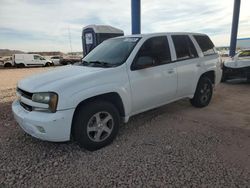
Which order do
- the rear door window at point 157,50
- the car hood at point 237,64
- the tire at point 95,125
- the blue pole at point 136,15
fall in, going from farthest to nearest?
1. the blue pole at point 136,15
2. the car hood at point 237,64
3. the rear door window at point 157,50
4. the tire at point 95,125

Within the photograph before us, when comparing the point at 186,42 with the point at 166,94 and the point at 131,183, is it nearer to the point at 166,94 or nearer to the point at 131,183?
the point at 166,94

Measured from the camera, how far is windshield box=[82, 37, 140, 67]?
3.81 m

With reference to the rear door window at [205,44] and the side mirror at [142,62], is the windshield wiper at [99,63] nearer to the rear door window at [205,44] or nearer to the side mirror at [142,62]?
the side mirror at [142,62]

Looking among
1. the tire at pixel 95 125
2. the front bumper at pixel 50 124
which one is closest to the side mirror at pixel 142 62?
the tire at pixel 95 125

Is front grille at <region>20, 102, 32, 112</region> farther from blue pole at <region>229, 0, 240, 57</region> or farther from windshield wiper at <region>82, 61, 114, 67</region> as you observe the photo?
blue pole at <region>229, 0, 240, 57</region>

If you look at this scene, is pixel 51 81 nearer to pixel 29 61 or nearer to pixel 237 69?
pixel 237 69

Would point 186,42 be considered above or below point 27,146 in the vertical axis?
above

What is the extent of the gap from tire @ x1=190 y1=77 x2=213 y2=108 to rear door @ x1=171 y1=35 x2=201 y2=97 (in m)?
0.30

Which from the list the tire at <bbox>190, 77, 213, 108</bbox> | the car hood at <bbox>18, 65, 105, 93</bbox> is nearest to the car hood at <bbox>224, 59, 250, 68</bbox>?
the tire at <bbox>190, 77, 213, 108</bbox>

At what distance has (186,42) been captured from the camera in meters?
4.87

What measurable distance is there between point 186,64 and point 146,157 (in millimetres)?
2341

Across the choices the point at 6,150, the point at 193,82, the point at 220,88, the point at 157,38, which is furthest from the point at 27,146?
the point at 220,88

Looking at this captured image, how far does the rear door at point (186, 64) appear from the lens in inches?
179

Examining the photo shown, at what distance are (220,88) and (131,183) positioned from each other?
650 centimetres
